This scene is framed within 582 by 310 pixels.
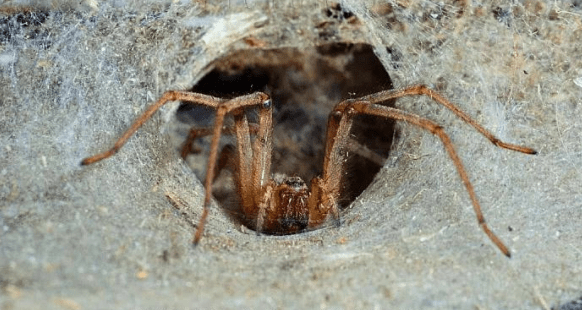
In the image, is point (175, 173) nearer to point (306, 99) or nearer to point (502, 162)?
point (306, 99)

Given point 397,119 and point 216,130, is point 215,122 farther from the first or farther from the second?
point 397,119

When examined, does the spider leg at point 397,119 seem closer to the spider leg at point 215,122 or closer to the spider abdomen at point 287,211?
the spider abdomen at point 287,211

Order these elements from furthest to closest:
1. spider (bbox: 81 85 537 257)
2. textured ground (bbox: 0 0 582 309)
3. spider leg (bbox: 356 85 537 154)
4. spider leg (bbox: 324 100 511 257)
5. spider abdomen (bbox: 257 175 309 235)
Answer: spider abdomen (bbox: 257 175 309 235)
spider (bbox: 81 85 537 257)
spider leg (bbox: 356 85 537 154)
spider leg (bbox: 324 100 511 257)
textured ground (bbox: 0 0 582 309)

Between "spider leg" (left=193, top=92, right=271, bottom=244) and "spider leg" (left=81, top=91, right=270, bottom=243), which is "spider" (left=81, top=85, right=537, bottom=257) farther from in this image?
"spider leg" (left=81, top=91, right=270, bottom=243)

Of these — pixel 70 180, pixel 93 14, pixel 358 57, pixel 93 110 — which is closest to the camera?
pixel 70 180

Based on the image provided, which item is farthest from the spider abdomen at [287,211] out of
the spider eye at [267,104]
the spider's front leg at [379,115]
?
the spider eye at [267,104]

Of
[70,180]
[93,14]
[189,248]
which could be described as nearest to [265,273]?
[189,248]

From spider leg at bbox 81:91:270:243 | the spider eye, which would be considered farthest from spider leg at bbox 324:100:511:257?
spider leg at bbox 81:91:270:243
